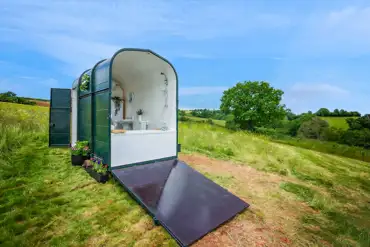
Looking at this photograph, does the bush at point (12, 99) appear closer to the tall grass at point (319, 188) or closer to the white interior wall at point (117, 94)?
the white interior wall at point (117, 94)

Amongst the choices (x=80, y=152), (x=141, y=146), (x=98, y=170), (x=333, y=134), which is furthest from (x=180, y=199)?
(x=333, y=134)

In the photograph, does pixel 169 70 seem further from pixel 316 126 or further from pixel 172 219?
pixel 316 126

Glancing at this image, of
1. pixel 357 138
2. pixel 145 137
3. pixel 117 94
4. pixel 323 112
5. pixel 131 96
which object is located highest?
pixel 323 112

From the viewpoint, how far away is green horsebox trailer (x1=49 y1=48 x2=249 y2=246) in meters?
3.20

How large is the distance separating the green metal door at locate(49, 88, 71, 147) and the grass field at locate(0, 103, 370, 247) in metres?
0.77

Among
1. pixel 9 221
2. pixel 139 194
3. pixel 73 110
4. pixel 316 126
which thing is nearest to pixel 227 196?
pixel 139 194

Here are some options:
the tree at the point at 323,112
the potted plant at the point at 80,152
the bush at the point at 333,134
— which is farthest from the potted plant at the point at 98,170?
the tree at the point at 323,112

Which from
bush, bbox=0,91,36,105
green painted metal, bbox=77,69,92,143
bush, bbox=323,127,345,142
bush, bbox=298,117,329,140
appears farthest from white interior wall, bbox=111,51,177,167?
bush, bbox=323,127,345,142

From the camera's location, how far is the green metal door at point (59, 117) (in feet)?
25.2

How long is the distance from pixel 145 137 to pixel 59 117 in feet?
17.0

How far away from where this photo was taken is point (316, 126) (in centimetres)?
2589

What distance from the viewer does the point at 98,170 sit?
444 centimetres

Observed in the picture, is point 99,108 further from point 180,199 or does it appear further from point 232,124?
point 232,124

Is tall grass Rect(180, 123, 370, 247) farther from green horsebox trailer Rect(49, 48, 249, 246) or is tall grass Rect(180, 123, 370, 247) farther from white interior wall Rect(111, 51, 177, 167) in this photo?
white interior wall Rect(111, 51, 177, 167)
